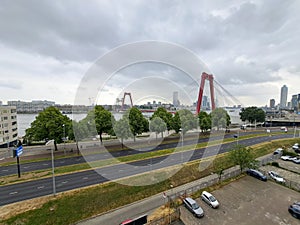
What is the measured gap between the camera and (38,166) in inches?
941

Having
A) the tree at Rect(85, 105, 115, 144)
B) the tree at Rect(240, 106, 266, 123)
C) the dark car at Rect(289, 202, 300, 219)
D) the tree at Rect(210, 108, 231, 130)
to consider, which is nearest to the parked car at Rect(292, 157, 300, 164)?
the dark car at Rect(289, 202, 300, 219)

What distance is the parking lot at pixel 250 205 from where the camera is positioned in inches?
536

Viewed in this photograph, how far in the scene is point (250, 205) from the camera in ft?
51.1

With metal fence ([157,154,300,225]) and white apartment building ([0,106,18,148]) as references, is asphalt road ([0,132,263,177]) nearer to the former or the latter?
metal fence ([157,154,300,225])

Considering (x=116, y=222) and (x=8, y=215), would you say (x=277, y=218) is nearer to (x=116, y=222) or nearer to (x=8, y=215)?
(x=116, y=222)

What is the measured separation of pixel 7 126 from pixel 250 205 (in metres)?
54.8

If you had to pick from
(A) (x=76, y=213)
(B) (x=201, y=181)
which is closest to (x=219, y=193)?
(B) (x=201, y=181)

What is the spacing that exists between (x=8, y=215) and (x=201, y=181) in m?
20.1

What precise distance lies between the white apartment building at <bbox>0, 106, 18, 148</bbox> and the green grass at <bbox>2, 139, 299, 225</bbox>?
35.4 meters

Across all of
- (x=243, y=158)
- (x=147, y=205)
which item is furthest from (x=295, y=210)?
(x=147, y=205)

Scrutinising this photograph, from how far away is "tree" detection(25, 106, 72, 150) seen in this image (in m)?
28.5

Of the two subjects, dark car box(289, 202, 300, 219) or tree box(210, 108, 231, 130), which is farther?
tree box(210, 108, 231, 130)

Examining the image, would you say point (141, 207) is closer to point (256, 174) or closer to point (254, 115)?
point (256, 174)

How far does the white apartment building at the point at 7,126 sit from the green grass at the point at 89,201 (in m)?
35.4
